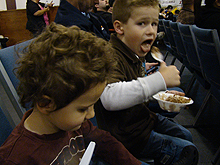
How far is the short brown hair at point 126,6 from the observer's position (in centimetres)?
84

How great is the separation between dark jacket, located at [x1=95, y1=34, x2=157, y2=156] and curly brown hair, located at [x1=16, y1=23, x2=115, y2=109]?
0.93 ft

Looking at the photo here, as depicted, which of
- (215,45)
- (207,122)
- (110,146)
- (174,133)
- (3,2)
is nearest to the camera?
(110,146)

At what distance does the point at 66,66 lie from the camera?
424 mm

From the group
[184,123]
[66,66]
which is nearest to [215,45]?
[184,123]

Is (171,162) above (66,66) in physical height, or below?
below

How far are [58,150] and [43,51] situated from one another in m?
0.27

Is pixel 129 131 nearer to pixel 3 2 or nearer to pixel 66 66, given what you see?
pixel 66 66

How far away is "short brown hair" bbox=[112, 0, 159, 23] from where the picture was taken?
839mm

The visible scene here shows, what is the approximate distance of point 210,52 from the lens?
133 cm

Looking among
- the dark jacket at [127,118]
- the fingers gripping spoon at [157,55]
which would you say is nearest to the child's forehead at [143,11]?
the dark jacket at [127,118]

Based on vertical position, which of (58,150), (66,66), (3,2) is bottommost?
(3,2)

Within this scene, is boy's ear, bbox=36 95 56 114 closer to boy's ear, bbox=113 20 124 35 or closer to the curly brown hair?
the curly brown hair

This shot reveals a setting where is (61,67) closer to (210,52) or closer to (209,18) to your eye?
(210,52)

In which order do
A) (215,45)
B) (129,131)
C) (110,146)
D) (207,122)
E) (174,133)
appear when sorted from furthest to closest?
(207,122)
(215,45)
(174,133)
(129,131)
(110,146)
